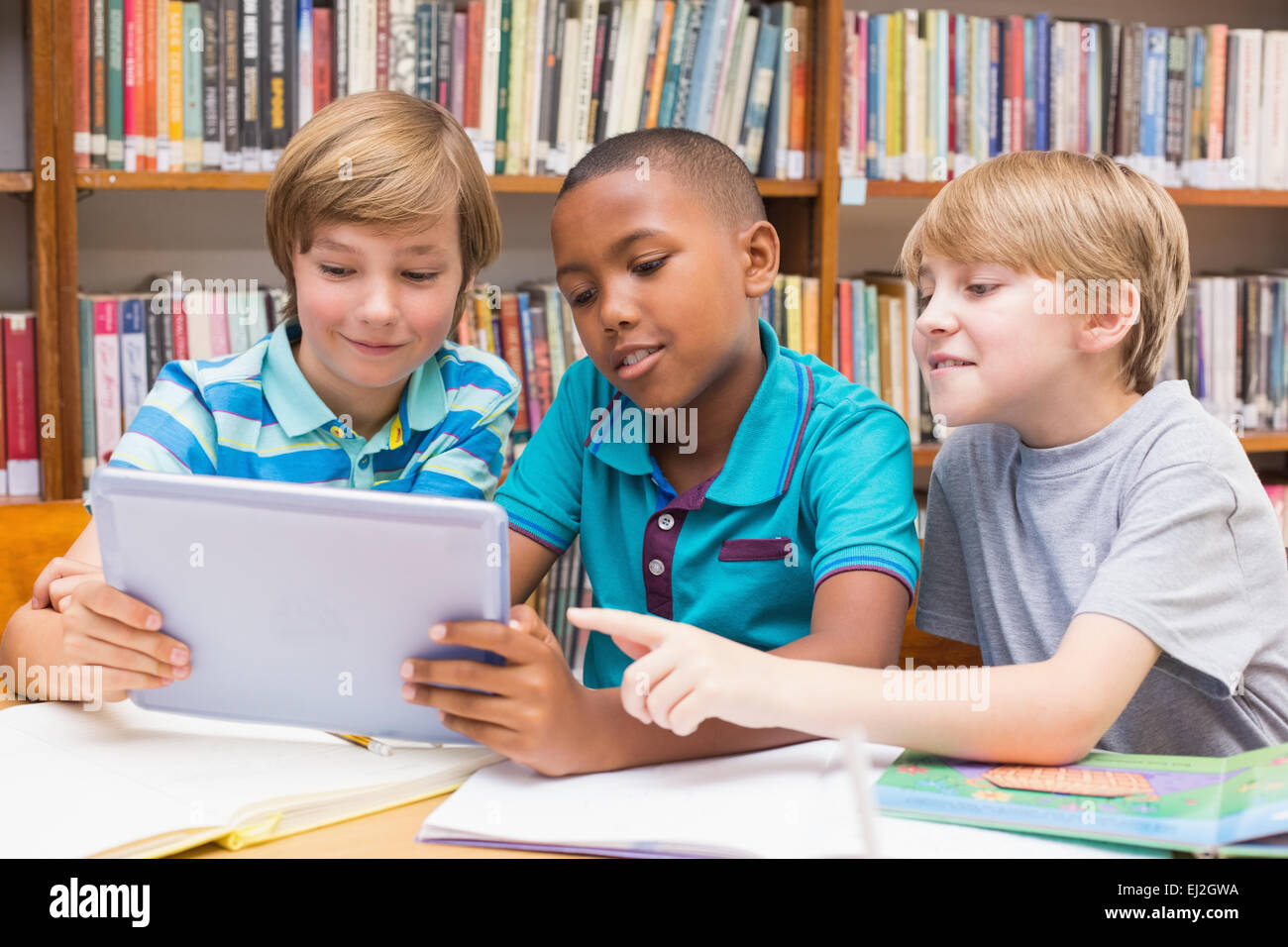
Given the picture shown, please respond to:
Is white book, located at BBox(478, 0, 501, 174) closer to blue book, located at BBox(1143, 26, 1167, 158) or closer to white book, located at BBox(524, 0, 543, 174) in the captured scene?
white book, located at BBox(524, 0, 543, 174)

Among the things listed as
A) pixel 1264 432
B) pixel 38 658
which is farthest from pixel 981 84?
pixel 38 658

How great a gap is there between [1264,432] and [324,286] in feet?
6.66

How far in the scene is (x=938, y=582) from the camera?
1.16 m

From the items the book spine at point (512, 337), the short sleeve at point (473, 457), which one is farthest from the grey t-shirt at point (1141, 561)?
the book spine at point (512, 337)

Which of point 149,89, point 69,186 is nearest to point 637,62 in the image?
point 149,89

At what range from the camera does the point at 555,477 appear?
1232 millimetres

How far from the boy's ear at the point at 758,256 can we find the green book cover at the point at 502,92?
3.17ft

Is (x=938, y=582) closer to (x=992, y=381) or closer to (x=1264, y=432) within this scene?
(x=992, y=381)

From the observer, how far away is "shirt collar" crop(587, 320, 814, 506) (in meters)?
1.11

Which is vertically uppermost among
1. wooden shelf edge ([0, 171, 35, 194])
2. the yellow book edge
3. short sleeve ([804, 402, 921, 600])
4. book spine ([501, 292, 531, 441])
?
wooden shelf edge ([0, 171, 35, 194])

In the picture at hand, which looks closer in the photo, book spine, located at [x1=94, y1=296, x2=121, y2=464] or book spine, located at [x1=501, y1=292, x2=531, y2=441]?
book spine, located at [x1=94, y1=296, x2=121, y2=464]

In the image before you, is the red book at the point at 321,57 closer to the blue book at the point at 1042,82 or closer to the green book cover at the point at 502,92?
the green book cover at the point at 502,92

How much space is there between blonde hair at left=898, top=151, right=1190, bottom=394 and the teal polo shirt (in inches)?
6.9

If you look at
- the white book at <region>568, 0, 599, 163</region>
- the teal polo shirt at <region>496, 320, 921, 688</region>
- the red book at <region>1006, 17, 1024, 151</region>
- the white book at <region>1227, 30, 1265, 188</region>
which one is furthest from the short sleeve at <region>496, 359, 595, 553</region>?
the white book at <region>1227, 30, 1265, 188</region>
